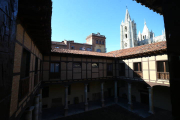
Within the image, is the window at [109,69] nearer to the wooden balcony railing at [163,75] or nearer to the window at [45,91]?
the wooden balcony railing at [163,75]

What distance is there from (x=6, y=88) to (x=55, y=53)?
10225 mm

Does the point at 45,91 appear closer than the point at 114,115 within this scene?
No

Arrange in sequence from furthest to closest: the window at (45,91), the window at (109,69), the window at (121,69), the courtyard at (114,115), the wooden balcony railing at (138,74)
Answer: the window at (109,69)
the window at (121,69)
the window at (45,91)
the wooden balcony railing at (138,74)
the courtyard at (114,115)

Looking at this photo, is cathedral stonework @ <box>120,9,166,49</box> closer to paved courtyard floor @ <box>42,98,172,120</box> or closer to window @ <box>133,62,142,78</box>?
window @ <box>133,62,142,78</box>

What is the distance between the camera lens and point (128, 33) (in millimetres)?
48938

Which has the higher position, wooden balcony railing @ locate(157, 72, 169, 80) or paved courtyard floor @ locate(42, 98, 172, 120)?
wooden balcony railing @ locate(157, 72, 169, 80)

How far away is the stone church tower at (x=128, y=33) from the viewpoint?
48.4m

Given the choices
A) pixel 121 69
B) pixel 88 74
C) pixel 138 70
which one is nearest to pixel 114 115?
pixel 88 74

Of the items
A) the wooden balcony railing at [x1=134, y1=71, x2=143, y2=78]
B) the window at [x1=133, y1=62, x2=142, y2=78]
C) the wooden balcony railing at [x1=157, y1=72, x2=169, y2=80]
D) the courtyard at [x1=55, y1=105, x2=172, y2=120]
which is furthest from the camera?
the window at [x1=133, y1=62, x2=142, y2=78]

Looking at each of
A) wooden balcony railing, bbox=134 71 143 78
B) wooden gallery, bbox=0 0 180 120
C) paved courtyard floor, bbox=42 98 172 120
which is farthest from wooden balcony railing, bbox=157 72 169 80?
paved courtyard floor, bbox=42 98 172 120

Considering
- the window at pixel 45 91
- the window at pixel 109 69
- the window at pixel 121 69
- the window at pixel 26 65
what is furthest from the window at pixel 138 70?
the window at pixel 45 91

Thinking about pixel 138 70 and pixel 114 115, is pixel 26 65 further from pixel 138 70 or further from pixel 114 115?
pixel 138 70

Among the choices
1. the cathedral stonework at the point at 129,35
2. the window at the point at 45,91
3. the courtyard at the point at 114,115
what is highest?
the cathedral stonework at the point at 129,35

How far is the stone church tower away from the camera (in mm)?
48406
